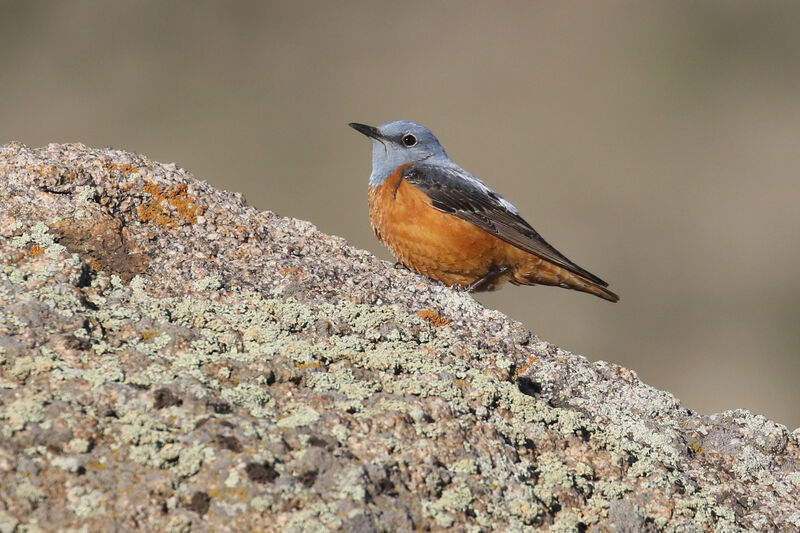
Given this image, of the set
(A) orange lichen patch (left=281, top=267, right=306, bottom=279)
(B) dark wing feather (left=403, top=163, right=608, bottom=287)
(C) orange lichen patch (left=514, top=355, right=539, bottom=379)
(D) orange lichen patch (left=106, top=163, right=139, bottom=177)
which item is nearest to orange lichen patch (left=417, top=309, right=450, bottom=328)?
(C) orange lichen patch (left=514, top=355, right=539, bottom=379)

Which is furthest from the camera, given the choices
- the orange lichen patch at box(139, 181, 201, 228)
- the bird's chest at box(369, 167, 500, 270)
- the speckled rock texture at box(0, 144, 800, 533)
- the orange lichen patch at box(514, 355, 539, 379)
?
the bird's chest at box(369, 167, 500, 270)

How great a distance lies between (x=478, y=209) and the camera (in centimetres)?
714

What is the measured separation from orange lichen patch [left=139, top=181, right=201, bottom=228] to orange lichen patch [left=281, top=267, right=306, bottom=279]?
57 cm

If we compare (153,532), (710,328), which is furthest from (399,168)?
(710,328)

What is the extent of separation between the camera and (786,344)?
12297mm

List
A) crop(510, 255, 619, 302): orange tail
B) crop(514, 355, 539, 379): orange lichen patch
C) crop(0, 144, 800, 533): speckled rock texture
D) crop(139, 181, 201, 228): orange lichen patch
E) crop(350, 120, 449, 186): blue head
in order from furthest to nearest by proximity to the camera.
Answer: crop(350, 120, 449, 186): blue head < crop(510, 255, 619, 302): orange tail < crop(139, 181, 201, 228): orange lichen patch < crop(514, 355, 539, 379): orange lichen patch < crop(0, 144, 800, 533): speckled rock texture

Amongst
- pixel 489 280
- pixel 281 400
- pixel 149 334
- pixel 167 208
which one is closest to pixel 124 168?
pixel 167 208

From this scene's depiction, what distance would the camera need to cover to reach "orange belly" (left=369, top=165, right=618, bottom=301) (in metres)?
6.61

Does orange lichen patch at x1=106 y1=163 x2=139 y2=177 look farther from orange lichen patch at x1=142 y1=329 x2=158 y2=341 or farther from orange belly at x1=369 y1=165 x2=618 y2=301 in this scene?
orange belly at x1=369 y1=165 x2=618 y2=301

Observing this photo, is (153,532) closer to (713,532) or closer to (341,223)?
(713,532)

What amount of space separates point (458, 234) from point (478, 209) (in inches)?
20.6

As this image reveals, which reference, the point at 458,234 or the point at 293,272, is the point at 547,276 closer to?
the point at 458,234

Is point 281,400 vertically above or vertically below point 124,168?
below

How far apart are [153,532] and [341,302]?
1610 millimetres
